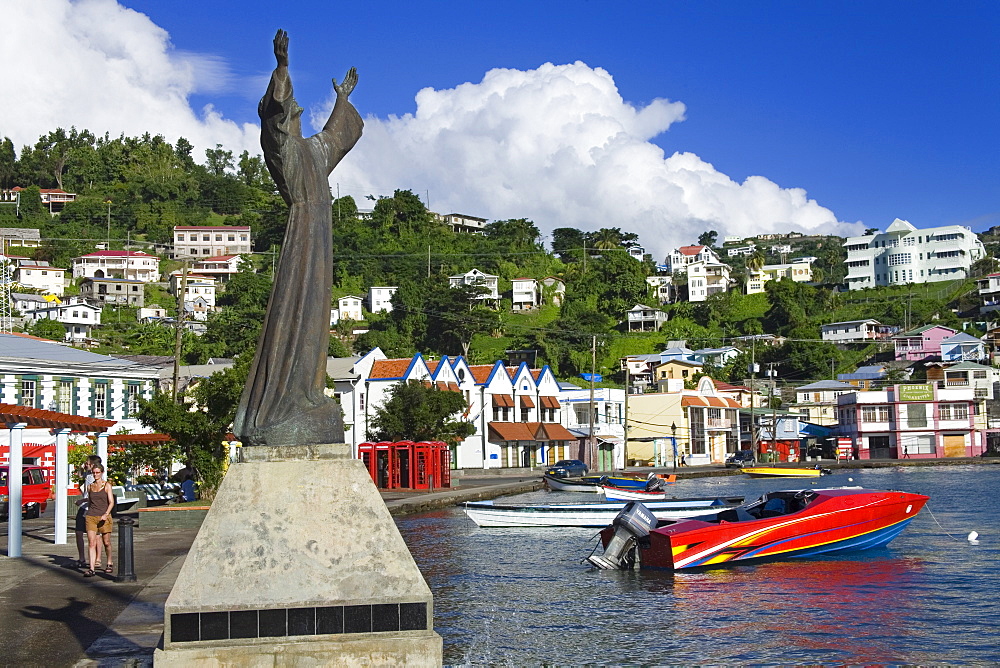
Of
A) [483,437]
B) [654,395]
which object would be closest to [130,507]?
[483,437]

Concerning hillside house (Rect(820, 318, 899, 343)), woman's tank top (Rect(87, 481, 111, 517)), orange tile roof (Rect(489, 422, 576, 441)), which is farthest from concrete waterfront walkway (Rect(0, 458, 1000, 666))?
hillside house (Rect(820, 318, 899, 343))

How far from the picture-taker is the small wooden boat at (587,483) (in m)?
43.5

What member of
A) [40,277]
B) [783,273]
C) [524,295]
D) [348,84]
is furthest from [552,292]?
[348,84]

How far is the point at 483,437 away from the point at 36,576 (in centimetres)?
5019

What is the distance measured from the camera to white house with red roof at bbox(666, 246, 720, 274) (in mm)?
168125

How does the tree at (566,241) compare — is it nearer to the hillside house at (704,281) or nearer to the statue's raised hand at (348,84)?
the hillside house at (704,281)

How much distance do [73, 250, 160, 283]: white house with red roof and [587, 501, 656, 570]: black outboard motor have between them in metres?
Answer: 124

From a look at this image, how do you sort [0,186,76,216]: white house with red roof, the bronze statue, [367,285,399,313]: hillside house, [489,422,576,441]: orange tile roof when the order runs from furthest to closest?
[0,186,76,216]: white house with red roof → [367,285,399,313]: hillside house → [489,422,576,441]: orange tile roof → the bronze statue

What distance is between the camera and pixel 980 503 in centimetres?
3884

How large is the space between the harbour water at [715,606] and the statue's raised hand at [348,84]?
6932 millimetres

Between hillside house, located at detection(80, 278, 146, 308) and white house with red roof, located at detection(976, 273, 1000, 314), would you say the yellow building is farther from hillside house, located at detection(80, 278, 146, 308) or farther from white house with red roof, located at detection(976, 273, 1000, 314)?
hillside house, located at detection(80, 278, 146, 308)

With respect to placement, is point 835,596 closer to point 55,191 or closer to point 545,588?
point 545,588

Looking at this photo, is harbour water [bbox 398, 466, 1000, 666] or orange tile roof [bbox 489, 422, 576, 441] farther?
orange tile roof [bbox 489, 422, 576, 441]

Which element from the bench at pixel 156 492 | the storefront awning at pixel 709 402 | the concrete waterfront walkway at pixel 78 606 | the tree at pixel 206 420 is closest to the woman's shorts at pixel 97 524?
the concrete waterfront walkway at pixel 78 606
